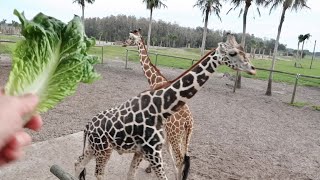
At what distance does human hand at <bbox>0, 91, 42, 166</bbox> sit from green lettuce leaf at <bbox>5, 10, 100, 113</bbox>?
77 cm

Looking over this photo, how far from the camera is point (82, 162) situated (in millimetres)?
4293

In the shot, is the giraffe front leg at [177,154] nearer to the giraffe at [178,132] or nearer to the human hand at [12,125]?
the giraffe at [178,132]

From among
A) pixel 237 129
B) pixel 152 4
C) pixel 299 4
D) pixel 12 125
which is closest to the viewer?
pixel 12 125

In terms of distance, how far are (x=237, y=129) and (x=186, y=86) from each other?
5494 mm

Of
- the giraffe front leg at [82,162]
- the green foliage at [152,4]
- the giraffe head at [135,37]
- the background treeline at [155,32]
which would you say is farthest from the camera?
the background treeline at [155,32]

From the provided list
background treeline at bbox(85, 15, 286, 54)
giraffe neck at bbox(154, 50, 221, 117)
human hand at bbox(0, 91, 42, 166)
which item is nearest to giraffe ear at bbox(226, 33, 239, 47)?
giraffe neck at bbox(154, 50, 221, 117)

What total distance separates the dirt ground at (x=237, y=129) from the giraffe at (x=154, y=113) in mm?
2134

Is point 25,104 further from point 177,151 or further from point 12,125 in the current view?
point 177,151

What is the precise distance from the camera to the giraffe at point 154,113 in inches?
149

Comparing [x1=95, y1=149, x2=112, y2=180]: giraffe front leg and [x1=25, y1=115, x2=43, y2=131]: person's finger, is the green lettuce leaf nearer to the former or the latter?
[x1=25, y1=115, x2=43, y2=131]: person's finger

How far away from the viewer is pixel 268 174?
19.9ft

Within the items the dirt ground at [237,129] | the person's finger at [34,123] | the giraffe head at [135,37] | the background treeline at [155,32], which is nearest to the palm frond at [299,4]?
the dirt ground at [237,129]

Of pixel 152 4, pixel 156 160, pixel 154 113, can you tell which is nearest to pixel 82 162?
pixel 156 160

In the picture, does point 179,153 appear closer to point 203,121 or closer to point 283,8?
point 203,121
